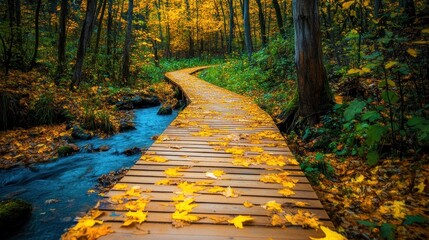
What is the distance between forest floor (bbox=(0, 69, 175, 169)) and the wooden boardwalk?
4367mm

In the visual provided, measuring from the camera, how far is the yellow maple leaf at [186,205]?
2383 mm

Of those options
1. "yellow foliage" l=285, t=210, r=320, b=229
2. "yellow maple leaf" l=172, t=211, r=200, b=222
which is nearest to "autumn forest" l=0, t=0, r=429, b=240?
"yellow foliage" l=285, t=210, r=320, b=229

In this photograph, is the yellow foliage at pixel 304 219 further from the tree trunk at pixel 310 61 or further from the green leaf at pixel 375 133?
the tree trunk at pixel 310 61

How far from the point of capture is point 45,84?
34.2 feet

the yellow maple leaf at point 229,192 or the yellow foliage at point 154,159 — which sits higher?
the yellow foliage at point 154,159

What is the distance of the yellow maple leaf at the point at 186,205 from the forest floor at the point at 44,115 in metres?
5.49

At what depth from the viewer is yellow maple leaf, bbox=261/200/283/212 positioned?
2.41m

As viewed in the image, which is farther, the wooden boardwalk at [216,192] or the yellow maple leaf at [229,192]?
the yellow maple leaf at [229,192]

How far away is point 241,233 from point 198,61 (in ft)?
101

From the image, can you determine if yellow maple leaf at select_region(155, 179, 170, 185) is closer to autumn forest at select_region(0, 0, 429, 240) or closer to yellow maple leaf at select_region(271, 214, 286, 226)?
autumn forest at select_region(0, 0, 429, 240)

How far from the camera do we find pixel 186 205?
96.3 inches

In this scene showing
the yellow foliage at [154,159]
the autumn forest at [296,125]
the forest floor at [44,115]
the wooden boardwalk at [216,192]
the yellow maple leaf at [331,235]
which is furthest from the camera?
the forest floor at [44,115]

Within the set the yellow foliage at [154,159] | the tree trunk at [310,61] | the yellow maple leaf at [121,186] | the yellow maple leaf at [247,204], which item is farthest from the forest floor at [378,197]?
the yellow maple leaf at [121,186]

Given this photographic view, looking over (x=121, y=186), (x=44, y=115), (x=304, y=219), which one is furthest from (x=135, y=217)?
(x=44, y=115)
